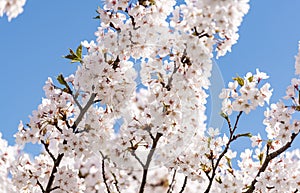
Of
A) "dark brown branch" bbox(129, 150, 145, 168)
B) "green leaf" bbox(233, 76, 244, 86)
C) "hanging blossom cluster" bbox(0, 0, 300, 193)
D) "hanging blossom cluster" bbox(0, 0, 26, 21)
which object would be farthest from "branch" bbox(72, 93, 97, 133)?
"hanging blossom cluster" bbox(0, 0, 26, 21)

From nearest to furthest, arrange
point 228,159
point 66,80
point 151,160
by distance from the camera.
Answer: point 151,160 < point 66,80 < point 228,159

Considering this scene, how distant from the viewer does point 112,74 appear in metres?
5.48

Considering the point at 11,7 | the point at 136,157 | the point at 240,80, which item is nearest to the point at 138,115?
the point at 136,157

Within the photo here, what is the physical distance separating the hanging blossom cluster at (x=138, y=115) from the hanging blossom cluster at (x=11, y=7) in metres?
2.03

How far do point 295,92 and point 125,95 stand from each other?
2134 millimetres

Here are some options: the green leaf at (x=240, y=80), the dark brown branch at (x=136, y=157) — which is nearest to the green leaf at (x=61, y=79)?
the dark brown branch at (x=136, y=157)

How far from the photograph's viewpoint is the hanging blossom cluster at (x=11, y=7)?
3348mm

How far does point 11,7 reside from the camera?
3.36 metres

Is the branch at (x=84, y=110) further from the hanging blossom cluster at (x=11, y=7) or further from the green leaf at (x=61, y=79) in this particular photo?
the hanging blossom cluster at (x=11, y=7)

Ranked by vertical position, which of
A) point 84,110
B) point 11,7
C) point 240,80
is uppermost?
point 240,80

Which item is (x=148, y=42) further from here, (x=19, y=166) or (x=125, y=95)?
(x=19, y=166)

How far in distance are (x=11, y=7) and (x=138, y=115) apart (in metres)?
2.49

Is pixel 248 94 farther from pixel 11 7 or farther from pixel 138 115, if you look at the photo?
pixel 11 7

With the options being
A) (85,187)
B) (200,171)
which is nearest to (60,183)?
(85,187)
